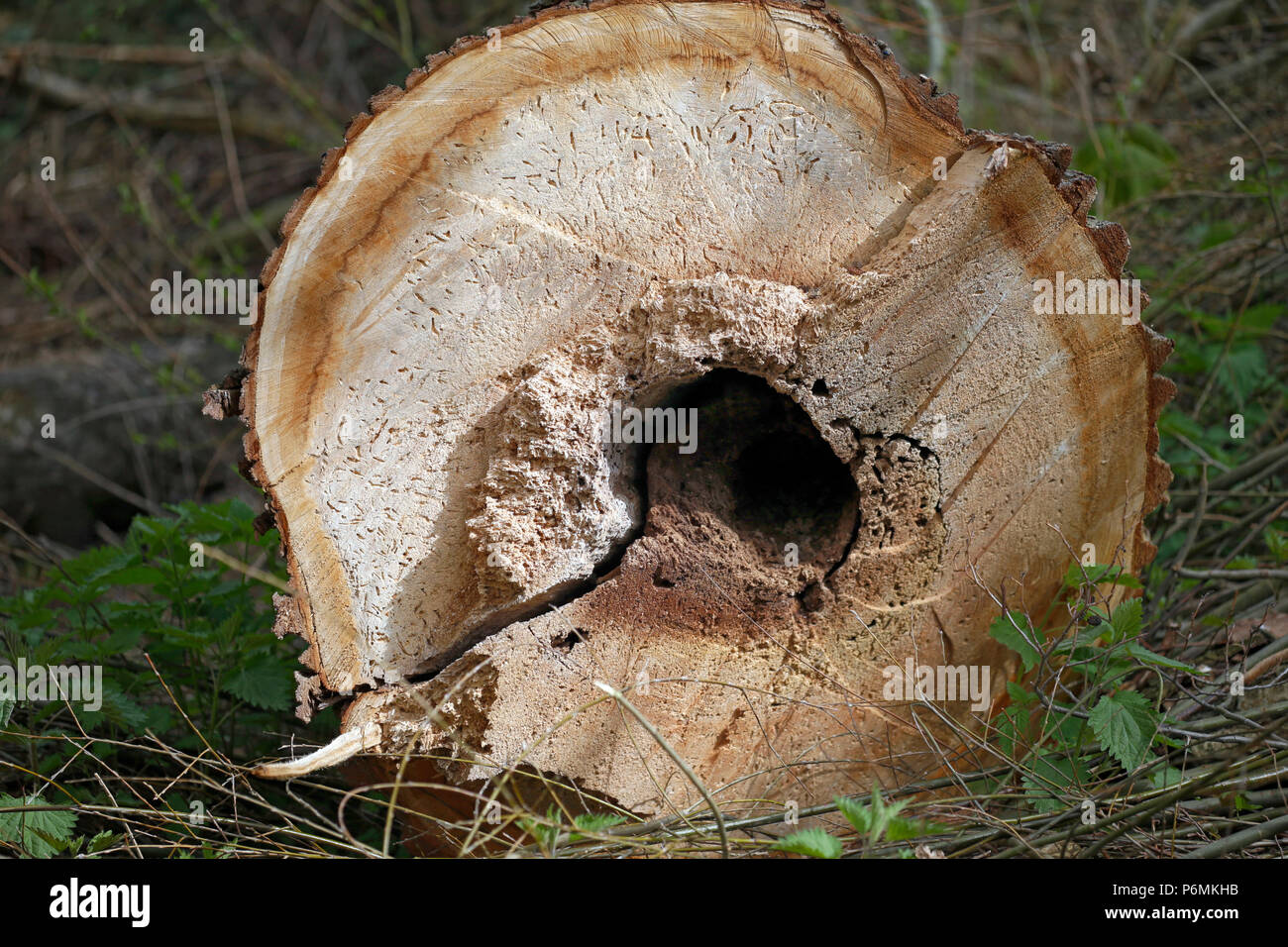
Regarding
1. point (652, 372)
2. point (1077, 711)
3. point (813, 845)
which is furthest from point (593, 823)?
point (1077, 711)

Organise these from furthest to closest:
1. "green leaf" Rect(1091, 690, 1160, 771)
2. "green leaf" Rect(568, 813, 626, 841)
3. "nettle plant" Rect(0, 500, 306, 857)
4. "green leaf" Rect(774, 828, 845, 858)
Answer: "nettle plant" Rect(0, 500, 306, 857)
"green leaf" Rect(1091, 690, 1160, 771)
"green leaf" Rect(568, 813, 626, 841)
"green leaf" Rect(774, 828, 845, 858)

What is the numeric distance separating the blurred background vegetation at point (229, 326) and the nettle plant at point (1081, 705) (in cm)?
12

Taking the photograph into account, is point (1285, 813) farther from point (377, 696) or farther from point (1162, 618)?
point (377, 696)

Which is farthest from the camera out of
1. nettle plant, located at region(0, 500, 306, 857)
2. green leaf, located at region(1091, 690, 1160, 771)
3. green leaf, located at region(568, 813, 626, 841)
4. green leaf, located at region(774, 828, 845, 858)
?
nettle plant, located at region(0, 500, 306, 857)

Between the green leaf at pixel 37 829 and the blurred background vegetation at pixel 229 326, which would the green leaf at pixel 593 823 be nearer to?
the blurred background vegetation at pixel 229 326

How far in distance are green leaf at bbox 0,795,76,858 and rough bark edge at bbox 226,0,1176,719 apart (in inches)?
17.3

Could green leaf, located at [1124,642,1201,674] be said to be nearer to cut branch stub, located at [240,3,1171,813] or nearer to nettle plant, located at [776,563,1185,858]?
nettle plant, located at [776,563,1185,858]

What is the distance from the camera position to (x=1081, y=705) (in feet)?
6.12

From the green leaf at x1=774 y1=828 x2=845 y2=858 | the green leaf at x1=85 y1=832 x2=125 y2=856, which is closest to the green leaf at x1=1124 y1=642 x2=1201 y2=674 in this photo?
the green leaf at x1=774 y1=828 x2=845 y2=858

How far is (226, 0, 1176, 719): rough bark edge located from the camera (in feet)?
5.70

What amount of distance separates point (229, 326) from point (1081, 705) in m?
4.14

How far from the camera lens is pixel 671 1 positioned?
69.1 inches

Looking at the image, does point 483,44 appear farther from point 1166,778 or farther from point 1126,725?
point 1166,778
